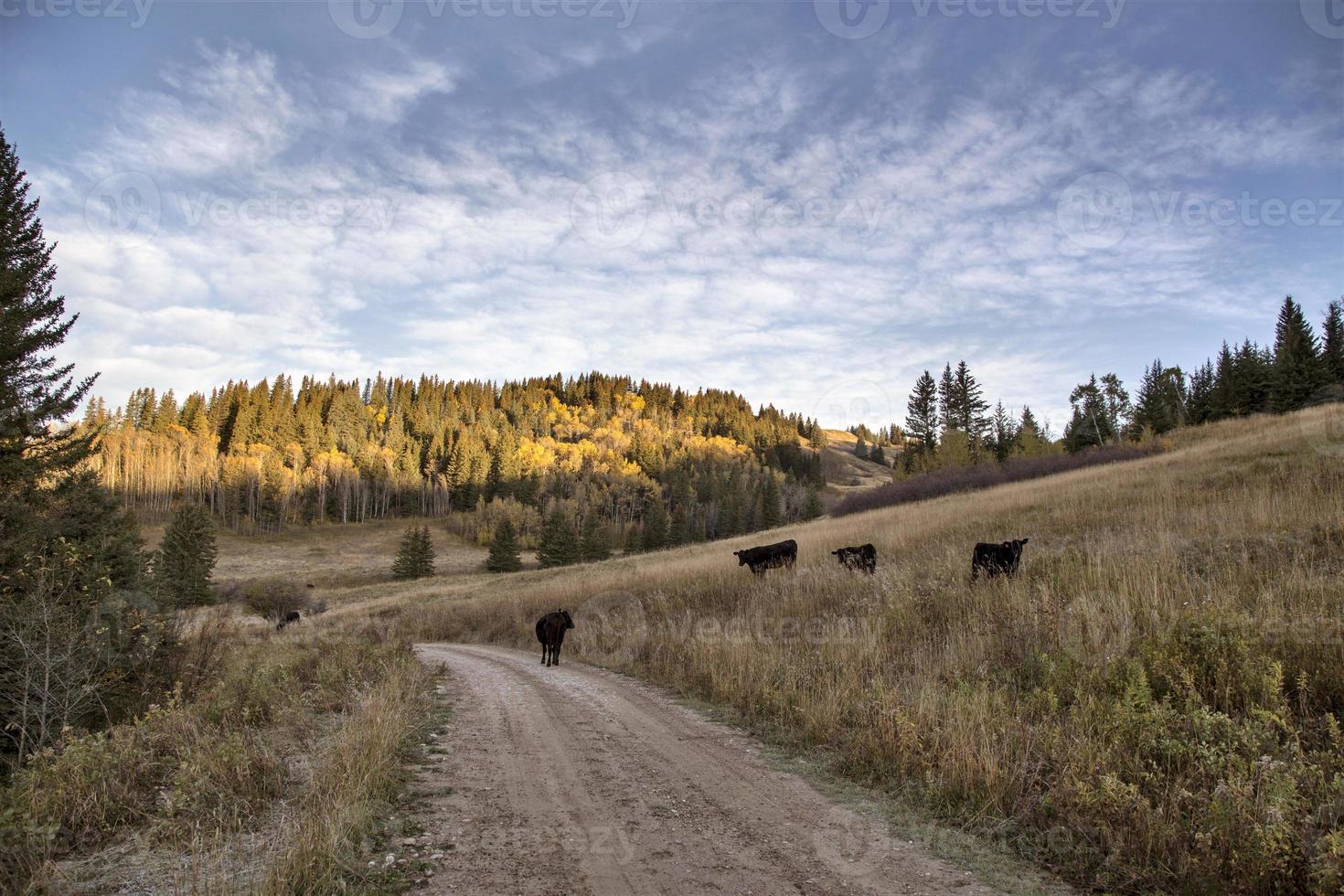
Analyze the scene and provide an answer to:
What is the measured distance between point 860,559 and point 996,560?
426 cm

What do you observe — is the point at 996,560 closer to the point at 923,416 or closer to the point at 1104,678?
the point at 1104,678

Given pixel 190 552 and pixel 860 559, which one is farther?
pixel 190 552

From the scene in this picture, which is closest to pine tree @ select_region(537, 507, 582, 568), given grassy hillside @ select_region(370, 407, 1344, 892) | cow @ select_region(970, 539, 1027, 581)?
grassy hillside @ select_region(370, 407, 1344, 892)

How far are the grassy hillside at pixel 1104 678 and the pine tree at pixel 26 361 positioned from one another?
58.3ft

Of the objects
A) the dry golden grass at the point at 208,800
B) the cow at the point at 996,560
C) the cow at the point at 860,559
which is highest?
the cow at the point at 996,560

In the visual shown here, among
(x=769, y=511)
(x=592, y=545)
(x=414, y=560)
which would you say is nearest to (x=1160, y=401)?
(x=769, y=511)

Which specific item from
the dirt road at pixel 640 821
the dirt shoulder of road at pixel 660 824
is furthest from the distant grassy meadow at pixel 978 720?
the dirt road at pixel 640 821

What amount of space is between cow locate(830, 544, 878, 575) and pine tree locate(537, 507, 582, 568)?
59854 mm

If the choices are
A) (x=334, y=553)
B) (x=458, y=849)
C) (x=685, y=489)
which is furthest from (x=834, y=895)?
(x=685, y=489)

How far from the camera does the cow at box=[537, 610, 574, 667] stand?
45.2 ft

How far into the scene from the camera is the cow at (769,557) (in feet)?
60.2

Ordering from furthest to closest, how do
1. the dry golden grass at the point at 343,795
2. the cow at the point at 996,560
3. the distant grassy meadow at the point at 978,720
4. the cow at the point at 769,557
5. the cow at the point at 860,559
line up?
the cow at the point at 769,557 < the cow at the point at 860,559 < the cow at the point at 996,560 < the distant grassy meadow at the point at 978,720 < the dry golden grass at the point at 343,795

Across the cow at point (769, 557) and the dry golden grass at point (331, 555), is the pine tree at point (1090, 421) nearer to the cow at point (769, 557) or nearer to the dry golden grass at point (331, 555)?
the cow at point (769, 557)

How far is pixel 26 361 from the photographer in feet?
61.9
